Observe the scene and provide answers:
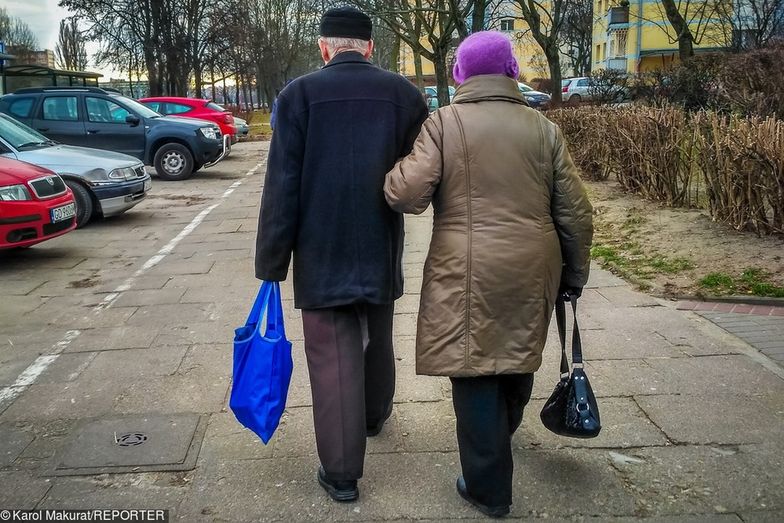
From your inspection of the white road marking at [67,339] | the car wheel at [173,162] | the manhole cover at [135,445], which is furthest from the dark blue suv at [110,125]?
the manhole cover at [135,445]

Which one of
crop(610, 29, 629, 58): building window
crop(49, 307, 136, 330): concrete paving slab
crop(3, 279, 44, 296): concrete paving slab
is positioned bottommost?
crop(3, 279, 44, 296): concrete paving slab

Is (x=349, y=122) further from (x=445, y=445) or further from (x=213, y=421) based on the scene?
(x=213, y=421)

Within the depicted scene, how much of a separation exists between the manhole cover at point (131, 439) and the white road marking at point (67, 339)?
0.90 meters

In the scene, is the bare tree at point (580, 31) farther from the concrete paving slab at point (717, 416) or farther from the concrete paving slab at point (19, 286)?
the concrete paving slab at point (717, 416)

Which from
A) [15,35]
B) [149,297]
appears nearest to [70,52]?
[15,35]

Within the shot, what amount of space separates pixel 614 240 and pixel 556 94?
14.7 meters

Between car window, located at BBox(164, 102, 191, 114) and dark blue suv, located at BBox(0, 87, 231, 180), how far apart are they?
4.12m

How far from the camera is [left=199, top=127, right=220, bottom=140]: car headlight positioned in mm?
16672

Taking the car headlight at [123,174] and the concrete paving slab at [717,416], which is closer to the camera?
the concrete paving slab at [717,416]

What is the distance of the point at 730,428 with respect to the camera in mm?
3783

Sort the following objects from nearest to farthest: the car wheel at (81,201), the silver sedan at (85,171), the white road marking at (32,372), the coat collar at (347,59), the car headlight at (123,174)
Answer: the coat collar at (347,59) < the white road marking at (32,372) < the silver sedan at (85,171) < the car wheel at (81,201) < the car headlight at (123,174)

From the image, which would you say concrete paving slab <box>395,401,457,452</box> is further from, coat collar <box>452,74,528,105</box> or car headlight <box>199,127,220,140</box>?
car headlight <box>199,127,220,140</box>

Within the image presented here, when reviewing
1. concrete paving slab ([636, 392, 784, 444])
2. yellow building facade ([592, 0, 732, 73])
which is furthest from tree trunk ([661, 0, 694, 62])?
yellow building facade ([592, 0, 732, 73])

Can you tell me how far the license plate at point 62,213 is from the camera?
832 cm
